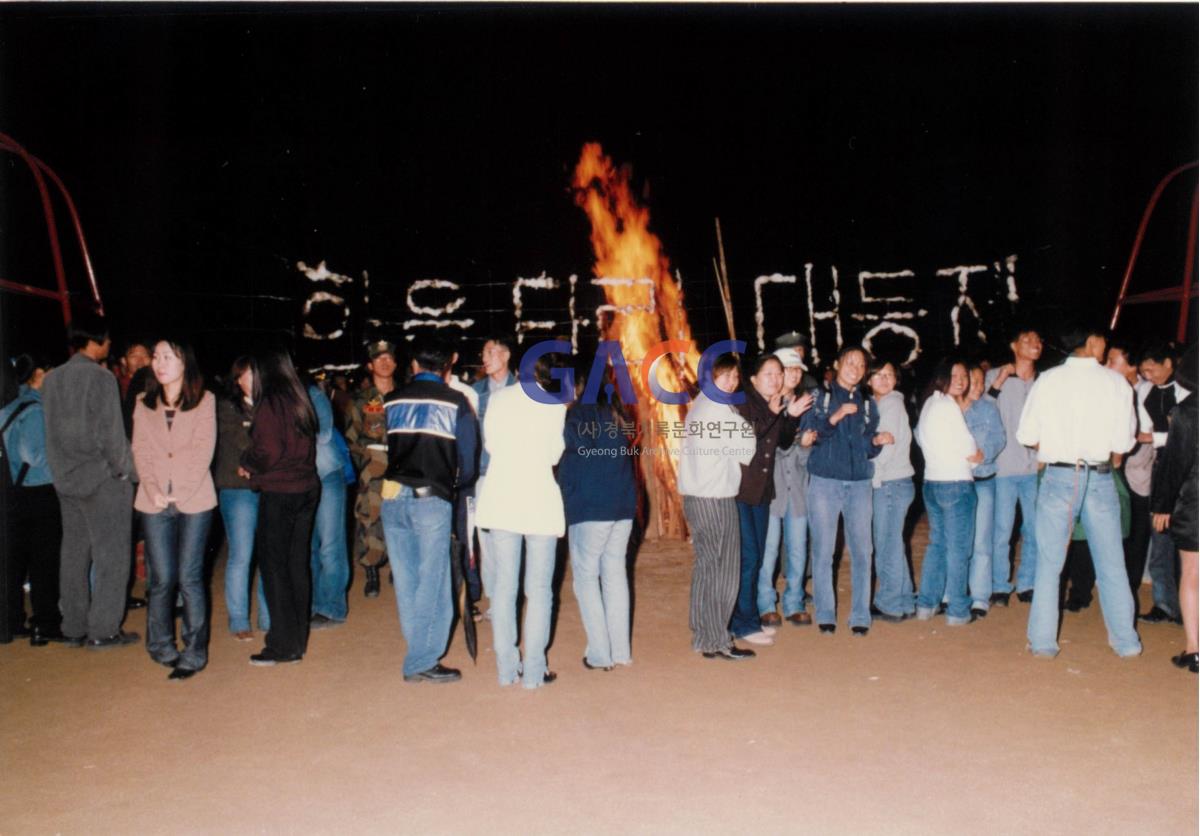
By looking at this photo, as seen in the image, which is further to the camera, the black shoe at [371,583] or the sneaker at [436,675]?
the black shoe at [371,583]

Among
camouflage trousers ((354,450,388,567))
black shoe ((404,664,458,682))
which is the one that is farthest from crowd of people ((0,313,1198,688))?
camouflage trousers ((354,450,388,567))

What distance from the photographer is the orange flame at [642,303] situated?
31.9 feet

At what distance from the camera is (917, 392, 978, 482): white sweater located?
256 inches

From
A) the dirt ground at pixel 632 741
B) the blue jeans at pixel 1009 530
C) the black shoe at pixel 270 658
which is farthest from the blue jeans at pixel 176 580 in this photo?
the blue jeans at pixel 1009 530

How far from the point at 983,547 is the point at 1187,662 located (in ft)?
5.20

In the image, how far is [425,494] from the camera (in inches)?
215

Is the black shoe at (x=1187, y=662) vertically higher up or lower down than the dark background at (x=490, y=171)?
lower down

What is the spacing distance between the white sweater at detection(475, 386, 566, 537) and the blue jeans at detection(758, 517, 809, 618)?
207 centimetres

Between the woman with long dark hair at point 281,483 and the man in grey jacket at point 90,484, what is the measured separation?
1.09 metres

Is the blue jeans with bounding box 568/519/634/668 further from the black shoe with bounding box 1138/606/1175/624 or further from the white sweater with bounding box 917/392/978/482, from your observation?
the black shoe with bounding box 1138/606/1175/624

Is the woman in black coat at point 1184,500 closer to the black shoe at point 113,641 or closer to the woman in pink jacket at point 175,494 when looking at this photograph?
the woman in pink jacket at point 175,494

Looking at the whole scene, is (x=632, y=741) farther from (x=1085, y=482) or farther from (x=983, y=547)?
(x=983, y=547)

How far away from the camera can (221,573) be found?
8.82 meters

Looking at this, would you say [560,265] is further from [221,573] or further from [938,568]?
[938,568]
